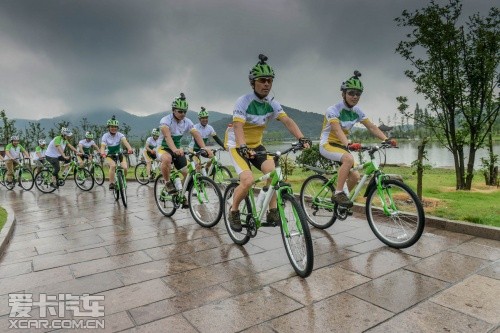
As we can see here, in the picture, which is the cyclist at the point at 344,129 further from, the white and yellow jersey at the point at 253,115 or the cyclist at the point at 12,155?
the cyclist at the point at 12,155

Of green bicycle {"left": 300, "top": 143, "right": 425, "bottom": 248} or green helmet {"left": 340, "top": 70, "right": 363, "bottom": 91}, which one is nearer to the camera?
green bicycle {"left": 300, "top": 143, "right": 425, "bottom": 248}

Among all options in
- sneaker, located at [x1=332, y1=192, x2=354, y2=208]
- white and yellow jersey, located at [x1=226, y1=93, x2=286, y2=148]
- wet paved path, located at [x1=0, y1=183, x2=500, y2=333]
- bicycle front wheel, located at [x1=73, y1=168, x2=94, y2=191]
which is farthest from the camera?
bicycle front wheel, located at [x1=73, y1=168, x2=94, y2=191]

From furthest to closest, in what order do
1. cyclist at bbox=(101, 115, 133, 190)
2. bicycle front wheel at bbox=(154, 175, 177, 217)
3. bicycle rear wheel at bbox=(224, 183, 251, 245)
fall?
cyclist at bbox=(101, 115, 133, 190) → bicycle front wheel at bbox=(154, 175, 177, 217) → bicycle rear wheel at bbox=(224, 183, 251, 245)

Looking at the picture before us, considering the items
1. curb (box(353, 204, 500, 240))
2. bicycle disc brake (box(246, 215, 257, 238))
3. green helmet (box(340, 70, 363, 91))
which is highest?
green helmet (box(340, 70, 363, 91))

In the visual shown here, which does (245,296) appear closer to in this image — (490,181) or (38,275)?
(38,275)

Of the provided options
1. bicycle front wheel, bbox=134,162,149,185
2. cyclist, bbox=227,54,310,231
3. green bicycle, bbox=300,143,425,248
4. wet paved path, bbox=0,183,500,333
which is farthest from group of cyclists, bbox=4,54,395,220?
bicycle front wheel, bbox=134,162,149,185

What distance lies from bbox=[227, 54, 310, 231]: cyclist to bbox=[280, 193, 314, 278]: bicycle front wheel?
1.14 ft

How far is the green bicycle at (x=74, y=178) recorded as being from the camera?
13047 mm

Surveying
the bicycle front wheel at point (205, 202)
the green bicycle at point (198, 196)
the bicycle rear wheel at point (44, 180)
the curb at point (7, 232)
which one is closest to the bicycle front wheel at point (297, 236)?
the green bicycle at point (198, 196)

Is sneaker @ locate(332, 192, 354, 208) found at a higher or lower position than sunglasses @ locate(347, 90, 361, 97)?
lower

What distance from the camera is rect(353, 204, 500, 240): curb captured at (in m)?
5.01

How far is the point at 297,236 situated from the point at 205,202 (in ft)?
9.79

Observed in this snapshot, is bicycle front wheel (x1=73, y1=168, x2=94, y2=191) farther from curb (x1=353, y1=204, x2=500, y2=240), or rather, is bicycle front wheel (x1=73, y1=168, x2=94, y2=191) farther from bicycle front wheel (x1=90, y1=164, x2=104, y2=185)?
curb (x1=353, y1=204, x2=500, y2=240)

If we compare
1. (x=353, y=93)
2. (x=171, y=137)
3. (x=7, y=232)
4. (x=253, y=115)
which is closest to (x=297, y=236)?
(x=253, y=115)
